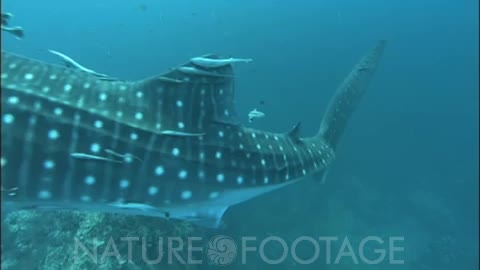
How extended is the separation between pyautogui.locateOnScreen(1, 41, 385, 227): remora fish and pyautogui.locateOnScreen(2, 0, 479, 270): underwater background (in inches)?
42.3

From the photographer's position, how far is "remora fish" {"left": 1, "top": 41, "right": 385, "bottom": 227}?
3.26 metres

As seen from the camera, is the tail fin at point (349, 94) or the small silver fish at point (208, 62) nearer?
the small silver fish at point (208, 62)

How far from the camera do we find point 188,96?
4.04 meters

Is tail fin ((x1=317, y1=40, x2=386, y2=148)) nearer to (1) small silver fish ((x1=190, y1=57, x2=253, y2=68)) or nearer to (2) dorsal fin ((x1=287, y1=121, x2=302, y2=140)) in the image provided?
(2) dorsal fin ((x1=287, y1=121, x2=302, y2=140))

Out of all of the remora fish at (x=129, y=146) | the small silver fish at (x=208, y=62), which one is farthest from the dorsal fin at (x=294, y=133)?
the small silver fish at (x=208, y=62)

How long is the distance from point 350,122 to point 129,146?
58.4 ft

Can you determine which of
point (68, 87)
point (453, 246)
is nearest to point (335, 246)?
point (453, 246)

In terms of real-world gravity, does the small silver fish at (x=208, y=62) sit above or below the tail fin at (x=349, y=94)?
above

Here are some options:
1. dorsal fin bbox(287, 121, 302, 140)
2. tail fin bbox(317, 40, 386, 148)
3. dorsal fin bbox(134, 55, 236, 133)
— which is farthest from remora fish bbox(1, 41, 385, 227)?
tail fin bbox(317, 40, 386, 148)

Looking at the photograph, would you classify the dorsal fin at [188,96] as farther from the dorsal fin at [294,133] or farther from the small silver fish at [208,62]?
the dorsal fin at [294,133]

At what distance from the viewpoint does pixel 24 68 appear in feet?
11.5

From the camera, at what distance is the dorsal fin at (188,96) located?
393cm

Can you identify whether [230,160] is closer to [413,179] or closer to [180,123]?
[180,123]

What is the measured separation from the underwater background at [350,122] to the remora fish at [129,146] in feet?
3.52
